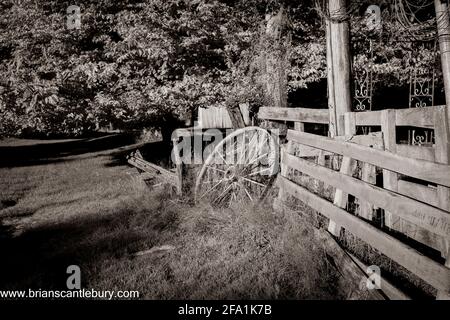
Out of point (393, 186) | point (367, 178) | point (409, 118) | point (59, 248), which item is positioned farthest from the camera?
point (59, 248)

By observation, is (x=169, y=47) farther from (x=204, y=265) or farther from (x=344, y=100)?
(x=204, y=265)

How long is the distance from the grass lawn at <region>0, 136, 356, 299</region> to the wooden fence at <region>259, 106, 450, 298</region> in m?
0.59

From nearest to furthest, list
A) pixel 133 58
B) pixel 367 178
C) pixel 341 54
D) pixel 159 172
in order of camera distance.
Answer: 1. pixel 367 178
2. pixel 341 54
3. pixel 159 172
4. pixel 133 58

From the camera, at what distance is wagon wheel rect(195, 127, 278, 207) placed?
609cm

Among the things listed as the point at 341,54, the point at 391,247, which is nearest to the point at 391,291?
the point at 391,247

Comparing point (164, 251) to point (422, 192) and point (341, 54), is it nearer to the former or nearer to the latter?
point (422, 192)

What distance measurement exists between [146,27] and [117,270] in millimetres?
6055

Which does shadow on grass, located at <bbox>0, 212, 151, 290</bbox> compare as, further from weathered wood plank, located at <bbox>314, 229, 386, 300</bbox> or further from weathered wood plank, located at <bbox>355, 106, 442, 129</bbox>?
weathered wood plank, located at <bbox>355, 106, 442, 129</bbox>

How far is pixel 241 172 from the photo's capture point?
6.26m

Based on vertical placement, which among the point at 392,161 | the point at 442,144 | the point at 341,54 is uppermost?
the point at 341,54

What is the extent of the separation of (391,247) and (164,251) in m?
2.82

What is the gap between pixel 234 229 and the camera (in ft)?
16.1

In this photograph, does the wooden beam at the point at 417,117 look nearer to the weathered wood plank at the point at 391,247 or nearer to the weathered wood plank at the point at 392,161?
the weathered wood plank at the point at 392,161
